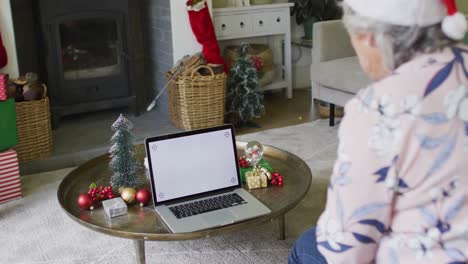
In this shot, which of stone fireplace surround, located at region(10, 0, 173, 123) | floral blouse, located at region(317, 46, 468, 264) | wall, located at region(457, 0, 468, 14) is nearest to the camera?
floral blouse, located at region(317, 46, 468, 264)

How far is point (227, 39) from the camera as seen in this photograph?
4.18 m

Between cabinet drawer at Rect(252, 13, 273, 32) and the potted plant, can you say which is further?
the potted plant

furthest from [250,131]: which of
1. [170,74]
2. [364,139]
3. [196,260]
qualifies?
[364,139]

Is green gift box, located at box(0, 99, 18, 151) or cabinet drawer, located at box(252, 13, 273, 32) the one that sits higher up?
cabinet drawer, located at box(252, 13, 273, 32)

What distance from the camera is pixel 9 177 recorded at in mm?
2752

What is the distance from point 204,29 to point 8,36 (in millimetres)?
1185

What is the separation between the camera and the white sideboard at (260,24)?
13.2 feet

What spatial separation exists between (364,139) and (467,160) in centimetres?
18

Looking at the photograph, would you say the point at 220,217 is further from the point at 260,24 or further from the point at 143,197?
the point at 260,24

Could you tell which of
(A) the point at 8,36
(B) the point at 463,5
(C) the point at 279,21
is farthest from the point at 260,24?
(A) the point at 8,36

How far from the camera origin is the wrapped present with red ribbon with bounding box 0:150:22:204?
2.73m

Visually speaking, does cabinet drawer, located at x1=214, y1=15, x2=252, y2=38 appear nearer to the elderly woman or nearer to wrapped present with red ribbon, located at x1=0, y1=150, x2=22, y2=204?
wrapped present with red ribbon, located at x1=0, y1=150, x2=22, y2=204

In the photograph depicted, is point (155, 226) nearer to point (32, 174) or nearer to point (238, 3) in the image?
point (32, 174)

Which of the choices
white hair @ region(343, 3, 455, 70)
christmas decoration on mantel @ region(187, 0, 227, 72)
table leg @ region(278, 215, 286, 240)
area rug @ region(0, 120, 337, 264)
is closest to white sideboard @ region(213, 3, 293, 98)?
christmas decoration on mantel @ region(187, 0, 227, 72)
